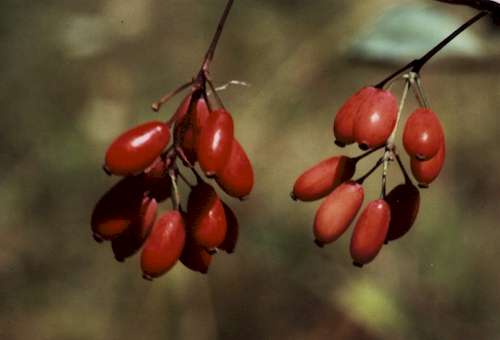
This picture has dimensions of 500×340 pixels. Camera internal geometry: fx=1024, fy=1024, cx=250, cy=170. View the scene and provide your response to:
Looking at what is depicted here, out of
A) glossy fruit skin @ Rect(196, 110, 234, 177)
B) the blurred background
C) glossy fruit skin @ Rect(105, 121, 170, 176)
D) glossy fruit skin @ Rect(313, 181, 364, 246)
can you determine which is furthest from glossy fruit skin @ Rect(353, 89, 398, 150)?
the blurred background

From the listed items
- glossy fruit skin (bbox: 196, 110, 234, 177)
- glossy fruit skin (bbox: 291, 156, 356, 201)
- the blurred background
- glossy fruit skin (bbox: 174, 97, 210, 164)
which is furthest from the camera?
the blurred background

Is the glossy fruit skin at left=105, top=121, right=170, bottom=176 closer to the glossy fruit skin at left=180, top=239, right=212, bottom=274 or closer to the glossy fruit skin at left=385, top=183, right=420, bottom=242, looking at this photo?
the glossy fruit skin at left=180, top=239, right=212, bottom=274

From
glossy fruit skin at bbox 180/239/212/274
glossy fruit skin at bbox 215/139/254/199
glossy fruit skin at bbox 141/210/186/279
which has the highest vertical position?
glossy fruit skin at bbox 215/139/254/199

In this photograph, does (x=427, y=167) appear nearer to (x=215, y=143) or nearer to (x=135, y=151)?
(x=215, y=143)

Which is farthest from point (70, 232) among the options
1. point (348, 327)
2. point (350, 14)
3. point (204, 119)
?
point (204, 119)

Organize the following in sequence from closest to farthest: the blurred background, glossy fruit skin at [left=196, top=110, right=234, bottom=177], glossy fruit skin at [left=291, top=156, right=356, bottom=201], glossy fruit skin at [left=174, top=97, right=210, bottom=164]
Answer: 1. glossy fruit skin at [left=196, top=110, right=234, bottom=177]
2. glossy fruit skin at [left=174, top=97, right=210, bottom=164]
3. glossy fruit skin at [left=291, top=156, right=356, bottom=201]
4. the blurred background

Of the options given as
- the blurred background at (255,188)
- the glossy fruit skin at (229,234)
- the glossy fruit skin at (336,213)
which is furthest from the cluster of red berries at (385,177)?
the blurred background at (255,188)
